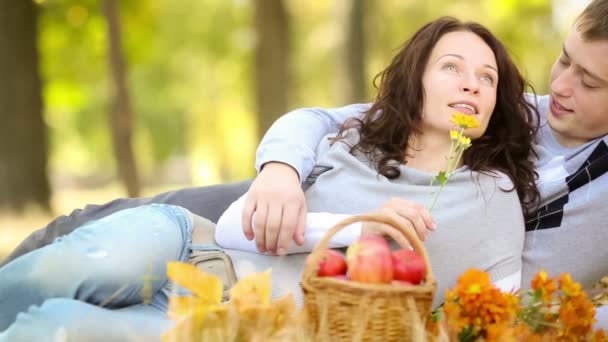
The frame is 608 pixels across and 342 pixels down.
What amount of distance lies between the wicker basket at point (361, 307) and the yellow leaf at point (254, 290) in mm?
154

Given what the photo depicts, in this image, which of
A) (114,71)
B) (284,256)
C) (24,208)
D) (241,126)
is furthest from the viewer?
(241,126)

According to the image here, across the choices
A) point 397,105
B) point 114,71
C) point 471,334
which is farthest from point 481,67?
point 114,71

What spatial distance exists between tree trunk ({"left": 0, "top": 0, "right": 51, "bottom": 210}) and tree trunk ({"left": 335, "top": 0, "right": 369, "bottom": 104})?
342 cm

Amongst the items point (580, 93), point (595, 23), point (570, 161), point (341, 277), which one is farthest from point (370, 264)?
point (595, 23)

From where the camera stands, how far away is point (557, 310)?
2.37 metres

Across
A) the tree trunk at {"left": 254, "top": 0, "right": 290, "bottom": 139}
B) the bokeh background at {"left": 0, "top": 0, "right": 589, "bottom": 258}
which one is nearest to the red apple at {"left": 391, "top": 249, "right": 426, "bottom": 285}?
the bokeh background at {"left": 0, "top": 0, "right": 589, "bottom": 258}

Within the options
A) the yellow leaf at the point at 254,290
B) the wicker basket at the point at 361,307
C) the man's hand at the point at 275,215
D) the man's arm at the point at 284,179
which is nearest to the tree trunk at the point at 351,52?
the man's arm at the point at 284,179

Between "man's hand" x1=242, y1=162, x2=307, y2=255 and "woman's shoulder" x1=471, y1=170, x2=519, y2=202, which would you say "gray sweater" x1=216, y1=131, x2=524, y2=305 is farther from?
"man's hand" x1=242, y1=162, x2=307, y2=255

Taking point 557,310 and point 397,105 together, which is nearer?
point 557,310

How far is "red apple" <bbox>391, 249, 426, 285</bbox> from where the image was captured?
2121mm

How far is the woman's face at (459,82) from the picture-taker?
2752 millimetres

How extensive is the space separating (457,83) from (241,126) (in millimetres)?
18012

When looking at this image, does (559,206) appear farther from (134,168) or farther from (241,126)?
(241,126)

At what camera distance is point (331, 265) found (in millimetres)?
2129
